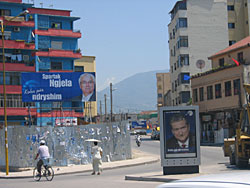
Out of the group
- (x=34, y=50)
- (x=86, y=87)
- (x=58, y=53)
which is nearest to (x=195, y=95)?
(x=58, y=53)

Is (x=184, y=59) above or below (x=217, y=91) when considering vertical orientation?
above

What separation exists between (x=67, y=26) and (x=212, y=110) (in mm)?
26090

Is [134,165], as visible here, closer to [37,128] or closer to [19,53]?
[37,128]

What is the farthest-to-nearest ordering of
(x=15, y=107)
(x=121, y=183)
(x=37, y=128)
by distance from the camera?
(x=15, y=107) → (x=37, y=128) → (x=121, y=183)

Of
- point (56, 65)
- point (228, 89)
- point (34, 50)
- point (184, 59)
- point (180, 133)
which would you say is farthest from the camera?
point (184, 59)

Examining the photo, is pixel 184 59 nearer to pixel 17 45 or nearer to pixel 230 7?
pixel 230 7

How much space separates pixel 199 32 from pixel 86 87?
39.7m

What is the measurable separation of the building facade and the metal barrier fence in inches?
1580

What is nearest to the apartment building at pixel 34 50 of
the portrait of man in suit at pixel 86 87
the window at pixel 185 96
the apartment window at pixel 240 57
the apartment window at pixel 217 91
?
the window at pixel 185 96

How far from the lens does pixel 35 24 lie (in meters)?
66.3

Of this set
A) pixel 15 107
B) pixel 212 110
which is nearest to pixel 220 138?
pixel 212 110

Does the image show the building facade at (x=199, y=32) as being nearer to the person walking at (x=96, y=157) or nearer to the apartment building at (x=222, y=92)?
the apartment building at (x=222, y=92)

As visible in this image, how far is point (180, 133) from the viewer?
1783 centimetres

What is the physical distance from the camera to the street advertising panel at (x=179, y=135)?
699 inches
